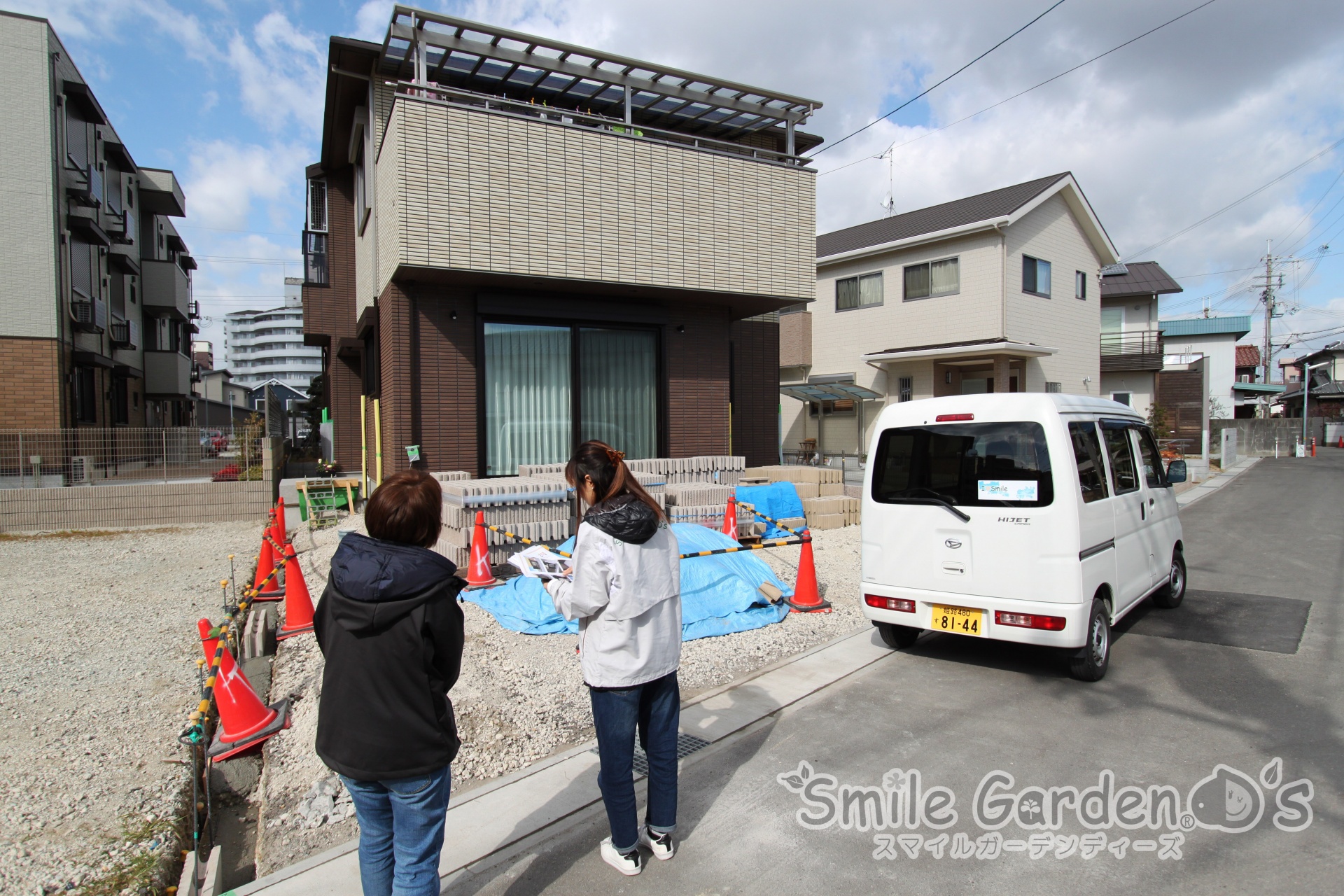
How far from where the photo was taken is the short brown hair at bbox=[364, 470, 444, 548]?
2.44m

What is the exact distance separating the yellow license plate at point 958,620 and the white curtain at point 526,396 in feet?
22.4

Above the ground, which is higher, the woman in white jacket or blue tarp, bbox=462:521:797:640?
the woman in white jacket

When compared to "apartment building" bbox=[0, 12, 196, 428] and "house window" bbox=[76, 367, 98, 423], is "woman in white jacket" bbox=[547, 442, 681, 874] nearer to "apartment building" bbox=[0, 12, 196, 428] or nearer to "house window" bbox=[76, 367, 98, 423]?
"apartment building" bbox=[0, 12, 196, 428]

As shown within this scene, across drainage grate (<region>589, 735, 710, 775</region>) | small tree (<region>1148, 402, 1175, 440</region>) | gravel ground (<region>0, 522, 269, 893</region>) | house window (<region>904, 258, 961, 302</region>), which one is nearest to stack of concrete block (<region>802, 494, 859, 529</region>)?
drainage grate (<region>589, 735, 710, 775</region>)

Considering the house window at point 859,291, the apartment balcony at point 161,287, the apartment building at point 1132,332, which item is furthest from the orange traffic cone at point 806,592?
the apartment balcony at point 161,287

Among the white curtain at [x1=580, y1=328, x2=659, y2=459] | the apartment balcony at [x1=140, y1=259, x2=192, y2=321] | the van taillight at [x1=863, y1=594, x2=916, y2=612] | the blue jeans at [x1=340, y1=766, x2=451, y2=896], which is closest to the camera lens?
the blue jeans at [x1=340, y1=766, x2=451, y2=896]

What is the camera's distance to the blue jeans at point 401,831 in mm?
2418

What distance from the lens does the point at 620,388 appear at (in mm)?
11672

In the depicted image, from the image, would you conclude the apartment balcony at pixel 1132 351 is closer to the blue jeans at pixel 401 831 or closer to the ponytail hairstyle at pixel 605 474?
the ponytail hairstyle at pixel 605 474

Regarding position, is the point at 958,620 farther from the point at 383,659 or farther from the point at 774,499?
the point at 774,499

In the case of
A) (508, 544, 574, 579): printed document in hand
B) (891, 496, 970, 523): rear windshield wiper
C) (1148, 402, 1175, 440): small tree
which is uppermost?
(1148, 402, 1175, 440): small tree

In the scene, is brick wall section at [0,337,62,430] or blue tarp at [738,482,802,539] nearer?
blue tarp at [738,482,802,539]

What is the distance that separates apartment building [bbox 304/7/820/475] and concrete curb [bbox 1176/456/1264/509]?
8666 millimetres

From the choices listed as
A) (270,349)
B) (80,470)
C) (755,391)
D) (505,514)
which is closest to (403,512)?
(505,514)
